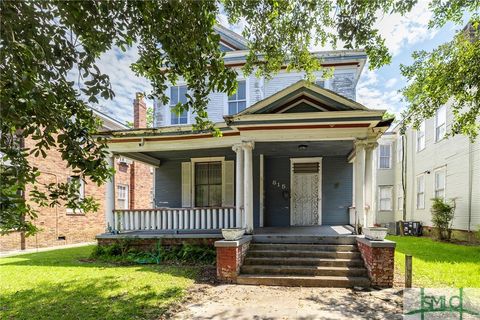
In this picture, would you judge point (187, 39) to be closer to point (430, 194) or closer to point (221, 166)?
point (221, 166)

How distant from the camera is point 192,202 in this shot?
1088cm

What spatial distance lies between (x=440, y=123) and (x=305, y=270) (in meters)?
11.8

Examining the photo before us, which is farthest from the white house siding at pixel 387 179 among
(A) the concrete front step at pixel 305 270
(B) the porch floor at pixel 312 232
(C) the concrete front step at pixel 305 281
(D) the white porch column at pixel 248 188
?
(C) the concrete front step at pixel 305 281

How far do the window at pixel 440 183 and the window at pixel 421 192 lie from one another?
4.72ft

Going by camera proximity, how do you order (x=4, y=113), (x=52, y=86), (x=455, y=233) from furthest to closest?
(x=455, y=233) < (x=52, y=86) < (x=4, y=113)

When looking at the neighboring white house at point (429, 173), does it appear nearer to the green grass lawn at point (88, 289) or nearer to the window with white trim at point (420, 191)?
the window with white trim at point (420, 191)

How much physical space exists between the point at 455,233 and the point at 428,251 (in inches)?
168

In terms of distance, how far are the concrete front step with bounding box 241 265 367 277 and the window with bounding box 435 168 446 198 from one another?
33.5 feet

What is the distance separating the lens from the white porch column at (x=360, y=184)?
704 centimetres

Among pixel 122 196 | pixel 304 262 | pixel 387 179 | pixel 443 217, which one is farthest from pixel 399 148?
pixel 122 196

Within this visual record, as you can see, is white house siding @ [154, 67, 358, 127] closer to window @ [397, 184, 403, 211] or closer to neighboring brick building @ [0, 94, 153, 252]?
neighboring brick building @ [0, 94, 153, 252]

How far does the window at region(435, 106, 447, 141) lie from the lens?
13250mm

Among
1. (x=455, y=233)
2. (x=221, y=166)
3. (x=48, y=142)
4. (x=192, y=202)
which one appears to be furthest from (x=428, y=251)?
(x=48, y=142)

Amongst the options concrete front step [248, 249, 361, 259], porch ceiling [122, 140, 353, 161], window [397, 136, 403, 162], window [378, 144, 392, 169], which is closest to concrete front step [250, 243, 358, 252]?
concrete front step [248, 249, 361, 259]
